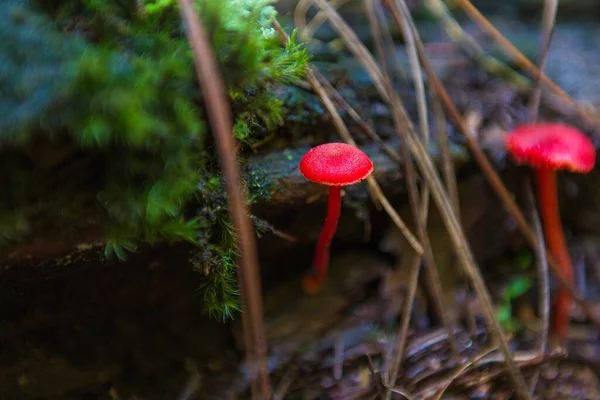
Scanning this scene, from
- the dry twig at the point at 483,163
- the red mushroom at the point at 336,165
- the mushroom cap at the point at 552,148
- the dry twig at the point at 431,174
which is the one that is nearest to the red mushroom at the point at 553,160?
the mushroom cap at the point at 552,148

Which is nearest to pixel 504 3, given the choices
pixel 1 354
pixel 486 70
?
pixel 486 70

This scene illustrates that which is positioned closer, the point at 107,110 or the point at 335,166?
the point at 107,110

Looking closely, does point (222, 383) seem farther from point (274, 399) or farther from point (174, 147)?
point (174, 147)

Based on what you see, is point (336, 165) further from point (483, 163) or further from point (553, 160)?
point (553, 160)

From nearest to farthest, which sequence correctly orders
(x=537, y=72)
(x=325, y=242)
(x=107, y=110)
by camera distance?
1. (x=107, y=110)
2. (x=325, y=242)
3. (x=537, y=72)

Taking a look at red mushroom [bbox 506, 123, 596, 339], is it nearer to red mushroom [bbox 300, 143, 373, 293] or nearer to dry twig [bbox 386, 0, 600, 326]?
dry twig [bbox 386, 0, 600, 326]

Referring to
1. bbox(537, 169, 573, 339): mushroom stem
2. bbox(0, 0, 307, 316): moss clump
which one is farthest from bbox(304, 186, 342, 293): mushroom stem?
bbox(537, 169, 573, 339): mushroom stem

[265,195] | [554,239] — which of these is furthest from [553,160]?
[265,195]
